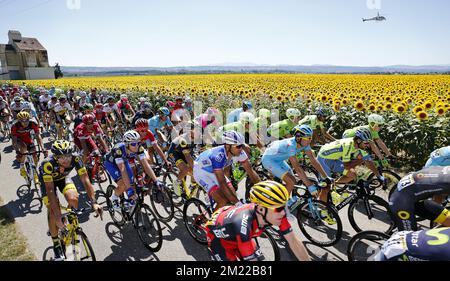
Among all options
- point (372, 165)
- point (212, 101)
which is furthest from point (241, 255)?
point (212, 101)

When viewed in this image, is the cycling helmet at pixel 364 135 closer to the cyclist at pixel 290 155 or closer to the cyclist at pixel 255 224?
the cyclist at pixel 290 155

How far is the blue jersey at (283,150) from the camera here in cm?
576

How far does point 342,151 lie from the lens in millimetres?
6074

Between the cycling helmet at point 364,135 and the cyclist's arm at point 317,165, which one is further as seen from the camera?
the cyclist's arm at point 317,165

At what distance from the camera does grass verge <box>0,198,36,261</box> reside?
508 centimetres

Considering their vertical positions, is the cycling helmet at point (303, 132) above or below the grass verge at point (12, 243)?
above

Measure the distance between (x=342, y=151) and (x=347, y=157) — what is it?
0.17 meters

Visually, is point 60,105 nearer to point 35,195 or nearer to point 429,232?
point 35,195

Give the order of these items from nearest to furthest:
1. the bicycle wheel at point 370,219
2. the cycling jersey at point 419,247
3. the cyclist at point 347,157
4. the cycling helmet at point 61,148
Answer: the cycling jersey at point 419,247
the cycling helmet at point 61,148
the bicycle wheel at point 370,219
the cyclist at point 347,157

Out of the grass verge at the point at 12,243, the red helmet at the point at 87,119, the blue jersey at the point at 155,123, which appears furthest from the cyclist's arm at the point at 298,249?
the red helmet at the point at 87,119

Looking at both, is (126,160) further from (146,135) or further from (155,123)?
(155,123)

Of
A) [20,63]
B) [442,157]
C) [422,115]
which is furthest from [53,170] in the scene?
[20,63]

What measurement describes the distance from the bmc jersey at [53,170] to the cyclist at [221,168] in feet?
6.80

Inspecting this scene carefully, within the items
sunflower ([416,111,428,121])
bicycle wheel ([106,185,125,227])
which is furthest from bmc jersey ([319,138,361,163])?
bicycle wheel ([106,185,125,227])
